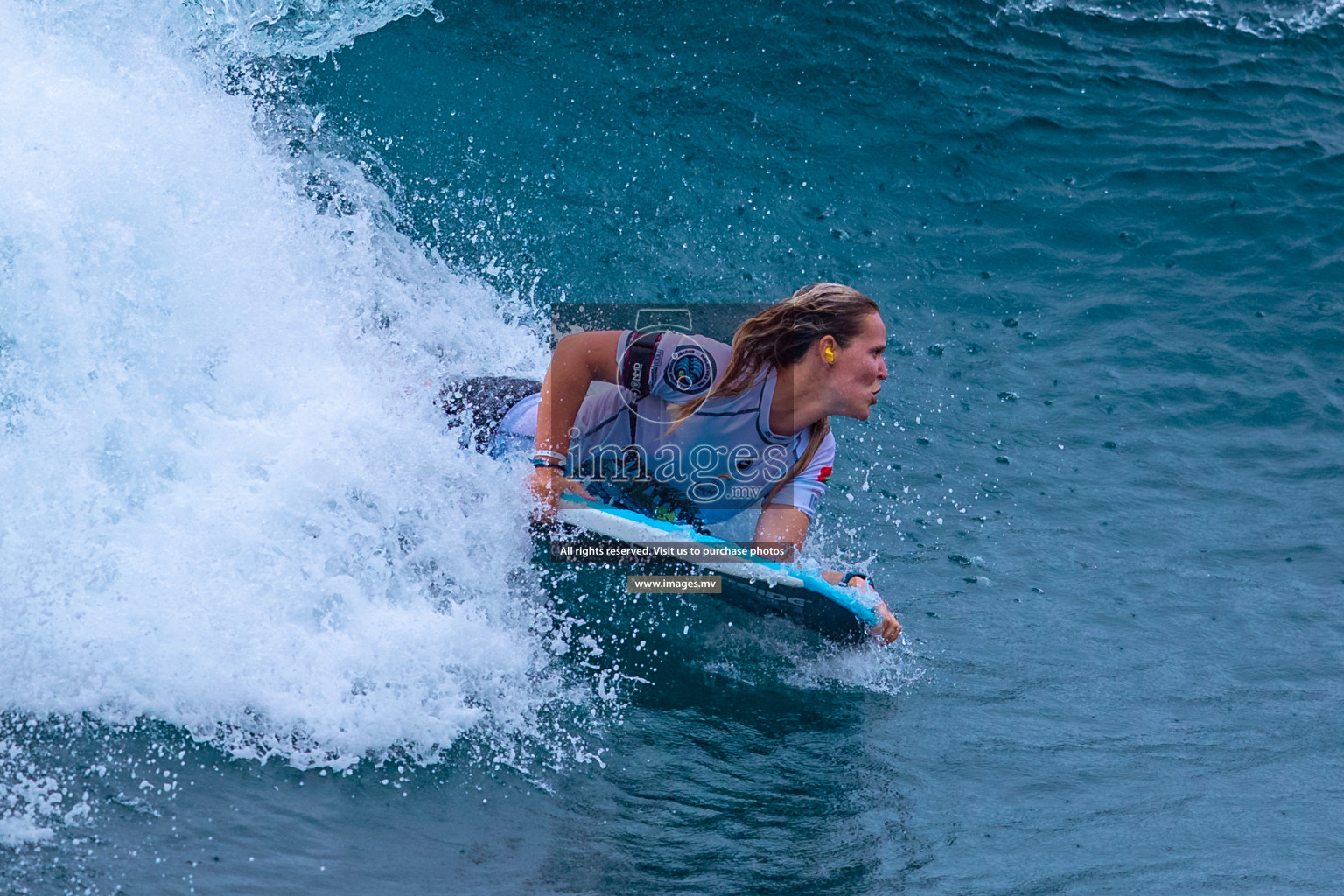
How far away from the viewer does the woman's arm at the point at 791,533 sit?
3.47 m

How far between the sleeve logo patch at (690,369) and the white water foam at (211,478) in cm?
71

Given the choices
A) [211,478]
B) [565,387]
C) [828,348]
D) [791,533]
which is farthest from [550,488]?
[211,478]

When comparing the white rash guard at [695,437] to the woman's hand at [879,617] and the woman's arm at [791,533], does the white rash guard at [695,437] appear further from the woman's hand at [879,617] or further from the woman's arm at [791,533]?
the woman's hand at [879,617]

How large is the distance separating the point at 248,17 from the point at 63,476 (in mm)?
3735

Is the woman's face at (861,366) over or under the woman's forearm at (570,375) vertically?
over

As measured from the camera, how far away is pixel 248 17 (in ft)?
19.7

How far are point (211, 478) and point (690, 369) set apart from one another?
1.53 metres

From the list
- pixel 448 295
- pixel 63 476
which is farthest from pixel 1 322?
pixel 448 295

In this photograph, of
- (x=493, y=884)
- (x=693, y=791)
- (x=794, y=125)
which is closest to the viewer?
(x=493, y=884)

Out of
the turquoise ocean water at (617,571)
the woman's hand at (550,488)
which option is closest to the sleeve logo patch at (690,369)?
the woman's hand at (550,488)

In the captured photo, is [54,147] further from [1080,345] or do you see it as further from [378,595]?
[1080,345]

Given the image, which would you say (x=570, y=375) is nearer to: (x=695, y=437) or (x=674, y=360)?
(x=674, y=360)

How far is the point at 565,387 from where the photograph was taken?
10.7 ft

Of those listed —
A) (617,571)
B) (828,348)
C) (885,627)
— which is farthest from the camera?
(617,571)
